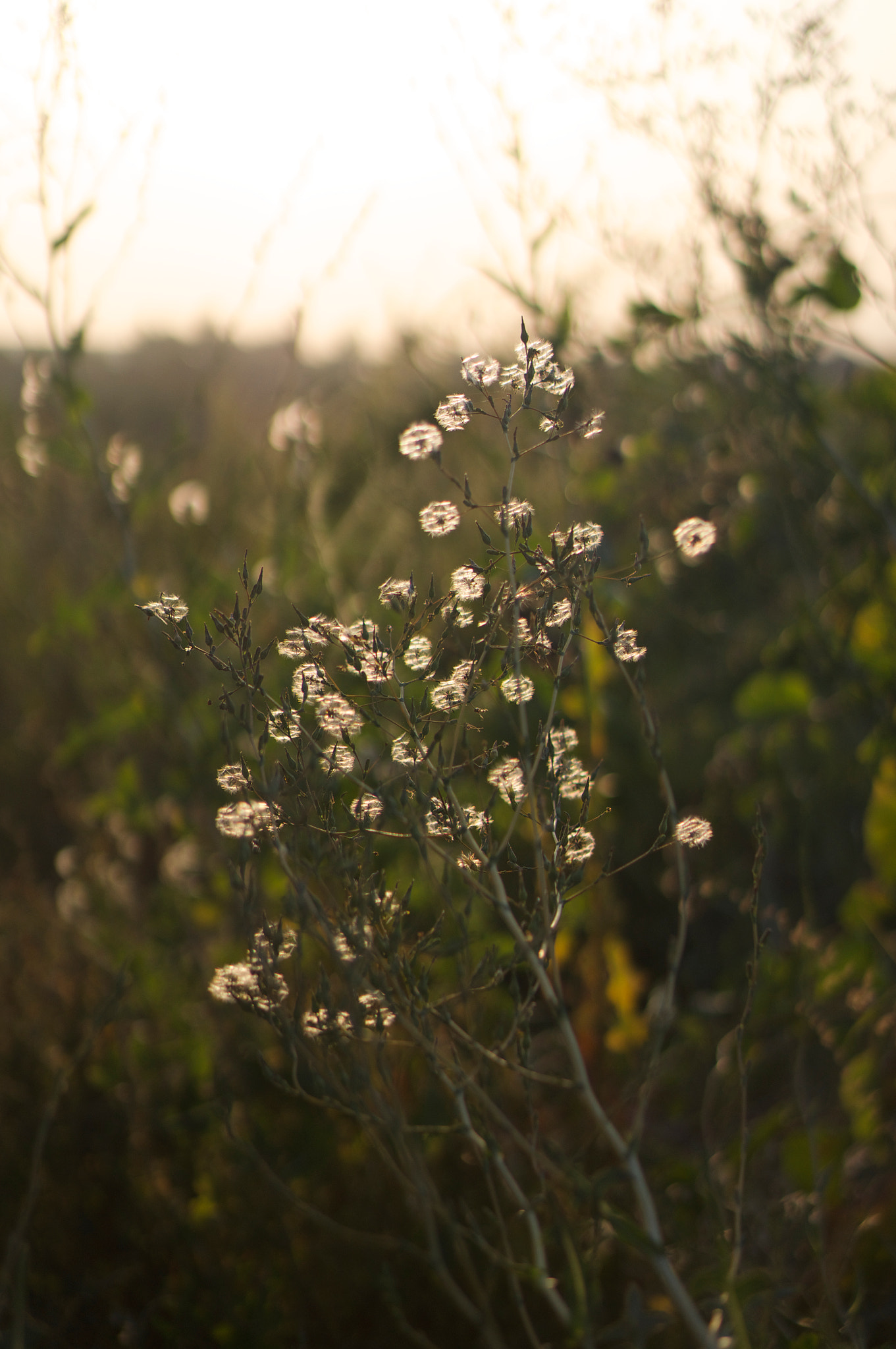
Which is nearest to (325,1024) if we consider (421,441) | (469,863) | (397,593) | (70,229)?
(469,863)

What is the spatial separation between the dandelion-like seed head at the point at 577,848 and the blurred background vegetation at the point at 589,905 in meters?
0.25

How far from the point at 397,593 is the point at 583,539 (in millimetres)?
174

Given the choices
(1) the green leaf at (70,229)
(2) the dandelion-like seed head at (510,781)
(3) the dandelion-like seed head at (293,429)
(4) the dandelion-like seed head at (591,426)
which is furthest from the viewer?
(3) the dandelion-like seed head at (293,429)

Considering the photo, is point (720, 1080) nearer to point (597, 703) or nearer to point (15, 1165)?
point (597, 703)

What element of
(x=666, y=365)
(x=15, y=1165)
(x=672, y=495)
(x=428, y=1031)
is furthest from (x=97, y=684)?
(x=428, y=1031)

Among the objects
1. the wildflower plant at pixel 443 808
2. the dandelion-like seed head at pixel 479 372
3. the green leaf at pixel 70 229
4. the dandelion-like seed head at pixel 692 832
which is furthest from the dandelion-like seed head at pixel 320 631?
the green leaf at pixel 70 229

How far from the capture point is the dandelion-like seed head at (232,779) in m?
0.89

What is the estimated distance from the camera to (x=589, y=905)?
2367 millimetres

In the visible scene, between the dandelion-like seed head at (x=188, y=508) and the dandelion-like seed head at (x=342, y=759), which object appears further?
the dandelion-like seed head at (x=188, y=508)

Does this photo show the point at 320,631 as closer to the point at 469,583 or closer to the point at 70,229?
the point at 469,583

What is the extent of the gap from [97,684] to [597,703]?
1870mm

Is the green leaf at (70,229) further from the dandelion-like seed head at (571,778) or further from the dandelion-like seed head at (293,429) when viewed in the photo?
the dandelion-like seed head at (571,778)

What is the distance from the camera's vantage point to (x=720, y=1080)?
2.41 meters

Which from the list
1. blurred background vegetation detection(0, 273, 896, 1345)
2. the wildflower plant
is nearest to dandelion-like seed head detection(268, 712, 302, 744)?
the wildflower plant
